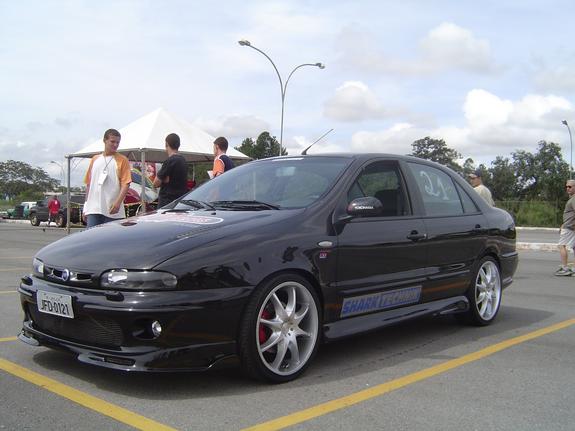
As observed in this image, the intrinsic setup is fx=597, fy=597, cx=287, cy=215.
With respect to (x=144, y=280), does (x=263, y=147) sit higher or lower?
higher

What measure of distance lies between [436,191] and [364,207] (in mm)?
1387

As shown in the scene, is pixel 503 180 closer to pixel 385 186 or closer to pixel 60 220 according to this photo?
pixel 60 220

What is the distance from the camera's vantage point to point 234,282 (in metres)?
3.39

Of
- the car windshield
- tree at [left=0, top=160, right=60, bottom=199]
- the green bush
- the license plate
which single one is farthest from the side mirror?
tree at [left=0, top=160, right=60, bottom=199]

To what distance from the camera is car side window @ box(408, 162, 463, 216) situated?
16.4ft

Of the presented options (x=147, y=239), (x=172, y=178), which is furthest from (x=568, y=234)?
(x=147, y=239)

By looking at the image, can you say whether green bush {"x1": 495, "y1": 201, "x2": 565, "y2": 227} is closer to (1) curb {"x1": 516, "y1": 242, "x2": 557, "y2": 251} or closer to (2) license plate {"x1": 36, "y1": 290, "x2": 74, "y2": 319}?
(1) curb {"x1": 516, "y1": 242, "x2": 557, "y2": 251}

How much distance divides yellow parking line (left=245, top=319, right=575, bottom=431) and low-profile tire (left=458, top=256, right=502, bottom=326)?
1.41ft

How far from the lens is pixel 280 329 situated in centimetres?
365

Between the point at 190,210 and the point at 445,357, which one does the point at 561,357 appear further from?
the point at 190,210

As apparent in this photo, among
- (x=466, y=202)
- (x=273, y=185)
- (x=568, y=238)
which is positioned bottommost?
(x=568, y=238)

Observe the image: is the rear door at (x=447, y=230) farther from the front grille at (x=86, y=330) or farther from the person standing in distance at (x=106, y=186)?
the person standing in distance at (x=106, y=186)

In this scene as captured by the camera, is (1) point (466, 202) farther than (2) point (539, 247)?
No

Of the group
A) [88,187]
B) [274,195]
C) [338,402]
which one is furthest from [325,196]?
[88,187]
